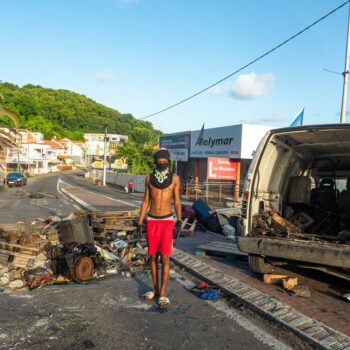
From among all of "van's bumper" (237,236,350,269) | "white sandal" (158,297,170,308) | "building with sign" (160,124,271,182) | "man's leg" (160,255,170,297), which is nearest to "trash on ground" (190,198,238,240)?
"van's bumper" (237,236,350,269)

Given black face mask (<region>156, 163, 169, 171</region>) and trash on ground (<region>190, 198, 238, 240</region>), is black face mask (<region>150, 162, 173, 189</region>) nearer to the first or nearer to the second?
black face mask (<region>156, 163, 169, 171</region>)

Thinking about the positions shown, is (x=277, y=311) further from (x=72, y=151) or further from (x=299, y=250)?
(x=72, y=151)

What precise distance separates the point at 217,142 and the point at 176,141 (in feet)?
25.5

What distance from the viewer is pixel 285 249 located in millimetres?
5512

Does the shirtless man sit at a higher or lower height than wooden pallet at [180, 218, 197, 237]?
higher

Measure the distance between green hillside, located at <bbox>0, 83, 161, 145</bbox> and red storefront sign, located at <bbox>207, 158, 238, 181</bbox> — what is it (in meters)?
83.8

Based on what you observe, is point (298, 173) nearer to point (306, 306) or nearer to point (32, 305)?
point (306, 306)

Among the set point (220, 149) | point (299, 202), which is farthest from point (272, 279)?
point (220, 149)

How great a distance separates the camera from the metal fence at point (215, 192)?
81.6 feet

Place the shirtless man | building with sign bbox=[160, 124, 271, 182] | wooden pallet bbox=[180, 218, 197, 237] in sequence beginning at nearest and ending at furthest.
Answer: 1. the shirtless man
2. wooden pallet bbox=[180, 218, 197, 237]
3. building with sign bbox=[160, 124, 271, 182]

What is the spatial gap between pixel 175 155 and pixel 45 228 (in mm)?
26987

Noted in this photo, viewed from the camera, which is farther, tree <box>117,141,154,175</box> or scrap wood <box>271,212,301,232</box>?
tree <box>117,141,154,175</box>

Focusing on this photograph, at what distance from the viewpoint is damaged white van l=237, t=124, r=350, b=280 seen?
5488mm

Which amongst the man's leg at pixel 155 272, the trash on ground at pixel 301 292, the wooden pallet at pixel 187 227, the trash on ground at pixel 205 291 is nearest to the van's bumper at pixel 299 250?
the trash on ground at pixel 301 292
